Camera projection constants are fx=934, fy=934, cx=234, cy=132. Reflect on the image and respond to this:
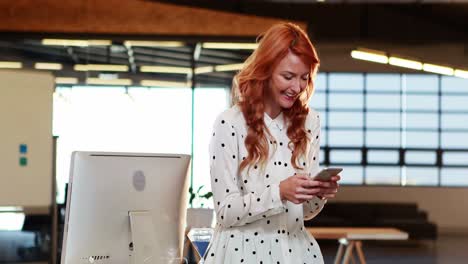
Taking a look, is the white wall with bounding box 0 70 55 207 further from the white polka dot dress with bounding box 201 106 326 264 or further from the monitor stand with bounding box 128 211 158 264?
the white polka dot dress with bounding box 201 106 326 264

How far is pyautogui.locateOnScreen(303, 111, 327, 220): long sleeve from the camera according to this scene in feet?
8.90

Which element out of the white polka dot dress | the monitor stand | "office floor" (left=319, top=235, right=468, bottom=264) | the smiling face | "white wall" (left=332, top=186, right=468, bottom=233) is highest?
the smiling face

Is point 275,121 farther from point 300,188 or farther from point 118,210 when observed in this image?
point 118,210

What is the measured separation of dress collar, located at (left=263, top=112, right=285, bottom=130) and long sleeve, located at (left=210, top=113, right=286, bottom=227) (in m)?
0.11

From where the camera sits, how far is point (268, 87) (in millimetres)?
2711

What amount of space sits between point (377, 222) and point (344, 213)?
614 mm

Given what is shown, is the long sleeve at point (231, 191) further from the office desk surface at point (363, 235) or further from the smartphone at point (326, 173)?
the office desk surface at point (363, 235)

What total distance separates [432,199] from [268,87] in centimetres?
1558

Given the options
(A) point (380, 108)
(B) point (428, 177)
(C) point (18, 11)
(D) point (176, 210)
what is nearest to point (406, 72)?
(A) point (380, 108)

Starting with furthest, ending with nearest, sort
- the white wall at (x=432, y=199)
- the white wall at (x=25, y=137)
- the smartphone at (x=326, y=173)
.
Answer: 1. the white wall at (x=432, y=199)
2. the white wall at (x=25, y=137)
3. the smartphone at (x=326, y=173)

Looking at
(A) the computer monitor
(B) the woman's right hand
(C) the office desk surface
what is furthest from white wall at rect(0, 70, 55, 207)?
(B) the woman's right hand

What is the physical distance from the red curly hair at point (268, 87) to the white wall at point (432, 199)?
45.4 ft

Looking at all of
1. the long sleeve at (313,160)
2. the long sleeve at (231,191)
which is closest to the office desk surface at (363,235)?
the long sleeve at (313,160)

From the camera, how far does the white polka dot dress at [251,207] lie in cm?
259
